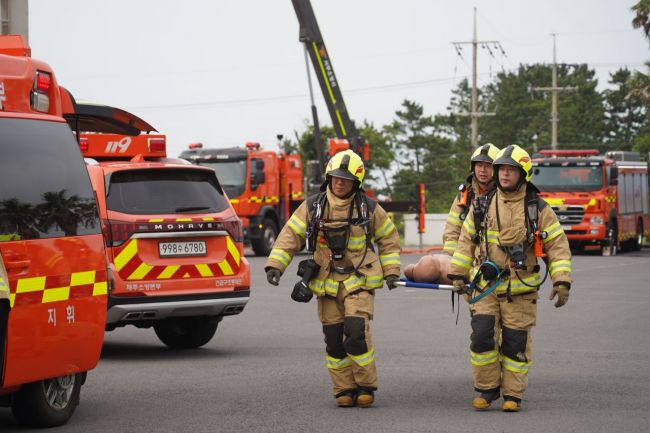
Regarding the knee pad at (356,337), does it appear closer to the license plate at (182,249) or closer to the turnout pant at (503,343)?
the turnout pant at (503,343)

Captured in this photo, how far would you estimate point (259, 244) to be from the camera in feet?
111

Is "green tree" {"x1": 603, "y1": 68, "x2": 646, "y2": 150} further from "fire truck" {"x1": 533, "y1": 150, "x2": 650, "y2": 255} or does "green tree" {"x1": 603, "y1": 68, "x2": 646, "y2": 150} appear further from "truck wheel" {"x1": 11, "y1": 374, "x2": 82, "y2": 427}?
"truck wheel" {"x1": 11, "y1": 374, "x2": 82, "y2": 427}

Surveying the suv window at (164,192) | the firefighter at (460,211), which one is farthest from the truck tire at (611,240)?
the firefighter at (460,211)

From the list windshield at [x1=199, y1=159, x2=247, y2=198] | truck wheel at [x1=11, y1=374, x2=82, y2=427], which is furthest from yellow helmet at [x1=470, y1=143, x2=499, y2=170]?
windshield at [x1=199, y1=159, x2=247, y2=198]

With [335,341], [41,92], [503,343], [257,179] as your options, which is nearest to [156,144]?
[335,341]

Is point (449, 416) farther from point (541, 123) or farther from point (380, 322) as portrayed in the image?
point (541, 123)

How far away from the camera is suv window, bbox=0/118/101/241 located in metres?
7.87

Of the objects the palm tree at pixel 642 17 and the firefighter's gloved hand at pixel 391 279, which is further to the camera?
the palm tree at pixel 642 17

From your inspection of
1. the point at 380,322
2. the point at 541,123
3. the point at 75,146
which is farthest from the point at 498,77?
the point at 75,146

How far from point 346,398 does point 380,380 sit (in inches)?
56.3

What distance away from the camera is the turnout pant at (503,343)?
9398 millimetres

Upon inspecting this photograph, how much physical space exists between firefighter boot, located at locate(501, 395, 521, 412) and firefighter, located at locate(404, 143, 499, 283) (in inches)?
53.5

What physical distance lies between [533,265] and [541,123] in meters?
102

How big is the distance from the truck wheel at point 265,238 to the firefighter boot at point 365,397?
78.6 feet
